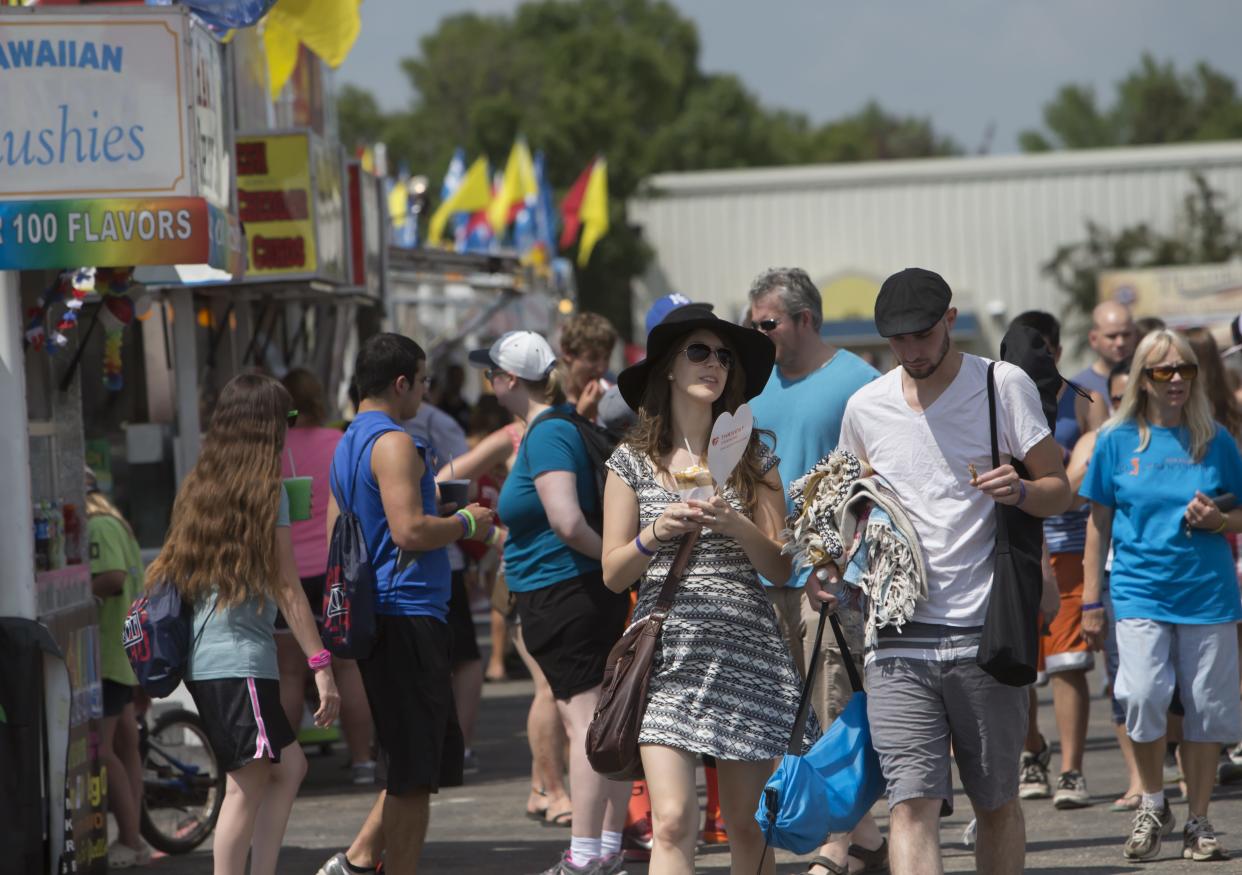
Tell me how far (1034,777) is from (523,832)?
234 cm

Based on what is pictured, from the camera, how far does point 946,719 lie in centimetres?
509

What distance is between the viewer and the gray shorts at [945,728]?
5008mm

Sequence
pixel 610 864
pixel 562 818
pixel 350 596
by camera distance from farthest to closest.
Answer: pixel 562 818 < pixel 610 864 < pixel 350 596

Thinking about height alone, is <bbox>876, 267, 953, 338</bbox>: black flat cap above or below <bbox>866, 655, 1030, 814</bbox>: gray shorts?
above

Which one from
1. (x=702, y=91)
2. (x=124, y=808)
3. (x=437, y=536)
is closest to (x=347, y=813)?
(x=124, y=808)

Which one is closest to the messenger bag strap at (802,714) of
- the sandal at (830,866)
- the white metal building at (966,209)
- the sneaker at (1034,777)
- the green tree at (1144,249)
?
the sandal at (830,866)

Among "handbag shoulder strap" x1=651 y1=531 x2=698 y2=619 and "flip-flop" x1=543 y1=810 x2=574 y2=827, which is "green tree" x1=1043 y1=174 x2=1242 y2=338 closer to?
"flip-flop" x1=543 y1=810 x2=574 y2=827

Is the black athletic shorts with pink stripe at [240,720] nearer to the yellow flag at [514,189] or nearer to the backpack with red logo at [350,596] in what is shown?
the backpack with red logo at [350,596]

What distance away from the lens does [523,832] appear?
822 cm

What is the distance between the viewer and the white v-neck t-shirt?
16.6ft

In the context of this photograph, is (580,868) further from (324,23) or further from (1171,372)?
(324,23)

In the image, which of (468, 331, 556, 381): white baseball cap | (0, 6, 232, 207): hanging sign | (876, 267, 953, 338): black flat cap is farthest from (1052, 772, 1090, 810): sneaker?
(0, 6, 232, 207): hanging sign

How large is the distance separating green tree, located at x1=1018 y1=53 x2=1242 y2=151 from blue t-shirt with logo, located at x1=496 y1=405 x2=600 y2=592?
69.1 metres

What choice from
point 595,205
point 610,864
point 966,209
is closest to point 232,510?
point 610,864
